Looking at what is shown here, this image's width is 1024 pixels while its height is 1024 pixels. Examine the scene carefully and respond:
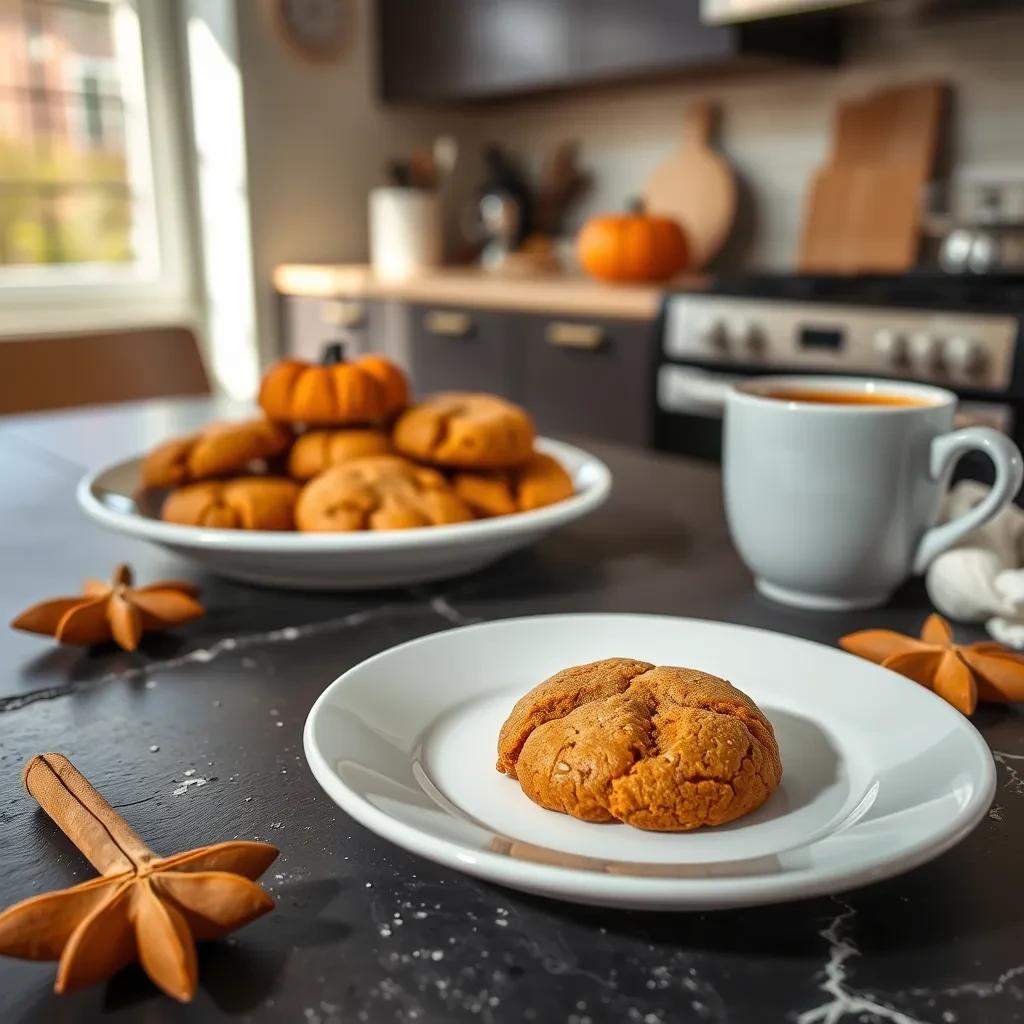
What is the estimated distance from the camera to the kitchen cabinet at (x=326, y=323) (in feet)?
10.4

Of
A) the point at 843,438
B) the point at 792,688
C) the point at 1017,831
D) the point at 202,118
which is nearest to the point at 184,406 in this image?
the point at 843,438

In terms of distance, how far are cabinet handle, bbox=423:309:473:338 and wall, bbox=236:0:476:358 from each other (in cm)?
77

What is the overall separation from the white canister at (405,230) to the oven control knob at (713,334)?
1.26 metres

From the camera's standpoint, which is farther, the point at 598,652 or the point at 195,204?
the point at 195,204

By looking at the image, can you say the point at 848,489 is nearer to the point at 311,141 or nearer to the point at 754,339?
the point at 754,339

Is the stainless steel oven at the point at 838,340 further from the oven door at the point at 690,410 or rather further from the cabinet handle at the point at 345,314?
the cabinet handle at the point at 345,314

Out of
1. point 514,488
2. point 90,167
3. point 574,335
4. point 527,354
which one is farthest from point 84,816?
point 90,167

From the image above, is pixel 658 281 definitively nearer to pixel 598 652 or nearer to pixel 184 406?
pixel 184 406

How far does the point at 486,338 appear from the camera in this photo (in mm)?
2842

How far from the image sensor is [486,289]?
2807 mm

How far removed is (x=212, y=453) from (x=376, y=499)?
0.14m

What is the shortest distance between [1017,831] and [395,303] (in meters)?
2.80

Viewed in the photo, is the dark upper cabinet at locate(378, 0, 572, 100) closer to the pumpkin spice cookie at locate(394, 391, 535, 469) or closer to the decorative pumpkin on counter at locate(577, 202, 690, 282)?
the decorative pumpkin on counter at locate(577, 202, 690, 282)

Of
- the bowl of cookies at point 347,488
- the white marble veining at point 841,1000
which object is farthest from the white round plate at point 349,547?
the white marble veining at point 841,1000
